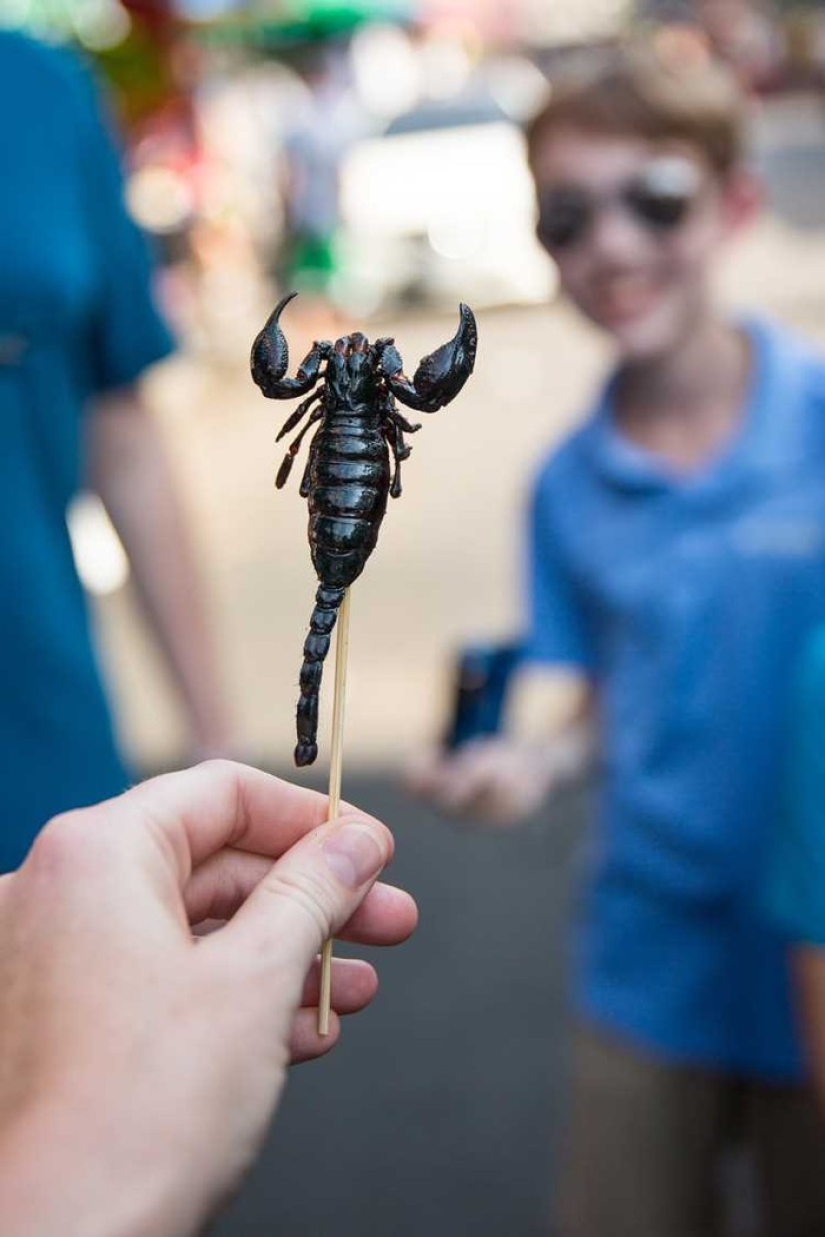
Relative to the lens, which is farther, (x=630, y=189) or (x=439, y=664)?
(x=439, y=664)

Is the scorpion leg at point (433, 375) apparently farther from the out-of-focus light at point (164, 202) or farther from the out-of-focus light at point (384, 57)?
the out-of-focus light at point (384, 57)

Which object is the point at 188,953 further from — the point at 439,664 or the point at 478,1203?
the point at 439,664

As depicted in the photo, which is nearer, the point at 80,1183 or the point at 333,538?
the point at 80,1183

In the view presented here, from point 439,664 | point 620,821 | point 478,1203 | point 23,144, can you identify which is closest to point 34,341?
point 23,144

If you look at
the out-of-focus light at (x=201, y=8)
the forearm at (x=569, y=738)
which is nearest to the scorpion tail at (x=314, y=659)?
the forearm at (x=569, y=738)

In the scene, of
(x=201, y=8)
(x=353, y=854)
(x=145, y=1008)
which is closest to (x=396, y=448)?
(x=353, y=854)

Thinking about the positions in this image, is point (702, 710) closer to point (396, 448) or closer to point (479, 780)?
point (479, 780)
